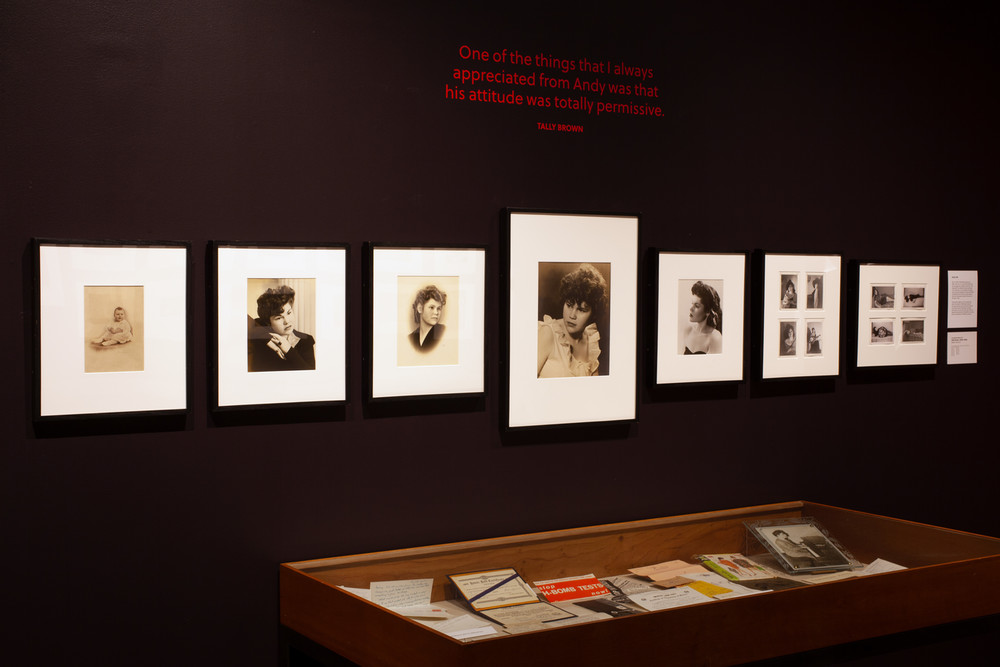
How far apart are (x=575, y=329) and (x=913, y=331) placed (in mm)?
1876

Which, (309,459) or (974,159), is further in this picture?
(974,159)

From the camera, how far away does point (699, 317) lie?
384cm

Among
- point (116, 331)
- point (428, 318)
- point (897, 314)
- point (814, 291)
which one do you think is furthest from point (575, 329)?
point (897, 314)

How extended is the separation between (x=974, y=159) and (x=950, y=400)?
3.94 ft

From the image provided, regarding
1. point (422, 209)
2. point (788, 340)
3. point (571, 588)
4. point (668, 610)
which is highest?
point (422, 209)

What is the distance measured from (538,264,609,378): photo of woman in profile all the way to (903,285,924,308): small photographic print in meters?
1.67

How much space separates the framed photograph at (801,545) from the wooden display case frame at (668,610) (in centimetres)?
11

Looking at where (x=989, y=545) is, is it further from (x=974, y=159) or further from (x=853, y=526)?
(x=974, y=159)

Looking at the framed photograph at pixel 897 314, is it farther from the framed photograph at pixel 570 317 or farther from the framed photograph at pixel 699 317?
the framed photograph at pixel 570 317

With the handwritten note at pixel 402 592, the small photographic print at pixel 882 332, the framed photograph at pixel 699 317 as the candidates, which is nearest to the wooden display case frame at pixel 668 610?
the handwritten note at pixel 402 592

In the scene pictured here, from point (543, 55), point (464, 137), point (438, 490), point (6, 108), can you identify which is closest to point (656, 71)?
→ point (543, 55)

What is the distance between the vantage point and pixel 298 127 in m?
3.12

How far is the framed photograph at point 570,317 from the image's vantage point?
136 inches

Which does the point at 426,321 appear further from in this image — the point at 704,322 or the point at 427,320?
the point at 704,322
